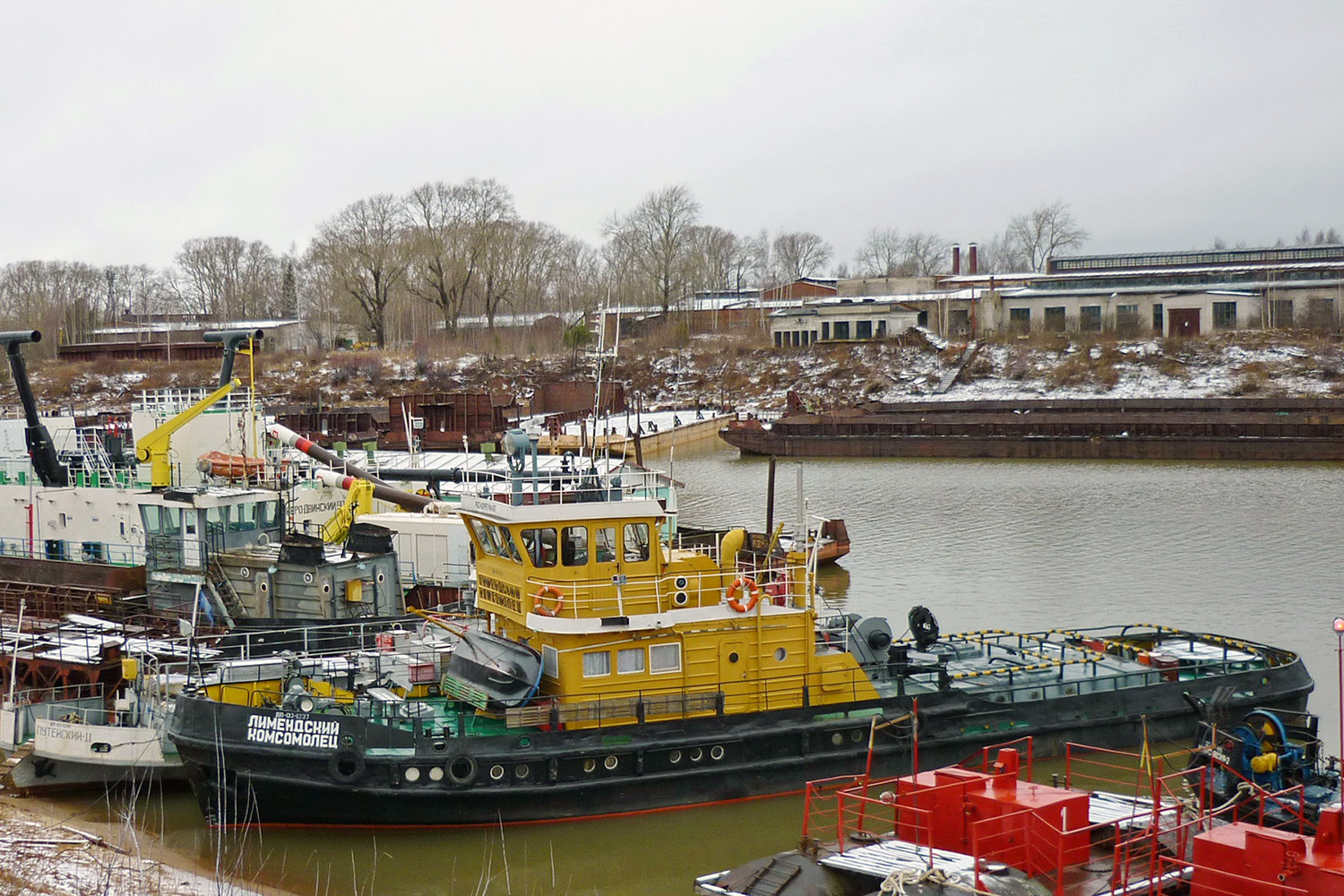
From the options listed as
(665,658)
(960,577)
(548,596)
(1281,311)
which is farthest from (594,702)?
(1281,311)

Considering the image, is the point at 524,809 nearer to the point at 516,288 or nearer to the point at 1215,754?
the point at 1215,754

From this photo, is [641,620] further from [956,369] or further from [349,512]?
[956,369]

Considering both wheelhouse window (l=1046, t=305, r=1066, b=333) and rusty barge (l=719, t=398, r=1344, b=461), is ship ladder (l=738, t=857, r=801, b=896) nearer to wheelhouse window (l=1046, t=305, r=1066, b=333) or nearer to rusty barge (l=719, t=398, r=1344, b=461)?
rusty barge (l=719, t=398, r=1344, b=461)

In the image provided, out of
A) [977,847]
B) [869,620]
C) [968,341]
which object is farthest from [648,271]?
[977,847]

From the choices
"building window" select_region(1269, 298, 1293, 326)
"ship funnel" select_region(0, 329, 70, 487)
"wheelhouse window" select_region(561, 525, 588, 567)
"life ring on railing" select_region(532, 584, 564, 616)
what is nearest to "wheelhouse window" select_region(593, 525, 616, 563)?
"wheelhouse window" select_region(561, 525, 588, 567)

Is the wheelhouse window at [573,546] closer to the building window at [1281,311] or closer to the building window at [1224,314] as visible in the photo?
the building window at [1224,314]

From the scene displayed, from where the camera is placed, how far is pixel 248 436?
99.6ft

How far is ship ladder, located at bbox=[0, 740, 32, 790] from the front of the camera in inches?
690

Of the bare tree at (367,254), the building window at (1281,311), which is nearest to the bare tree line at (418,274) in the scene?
the bare tree at (367,254)

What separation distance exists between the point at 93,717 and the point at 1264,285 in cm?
8610

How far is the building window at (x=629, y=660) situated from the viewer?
15.9 m

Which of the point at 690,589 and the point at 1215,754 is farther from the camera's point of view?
the point at 690,589

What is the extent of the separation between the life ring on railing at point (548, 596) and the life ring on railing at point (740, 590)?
226 cm

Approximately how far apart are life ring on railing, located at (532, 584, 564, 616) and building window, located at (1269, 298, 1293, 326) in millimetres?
80345
